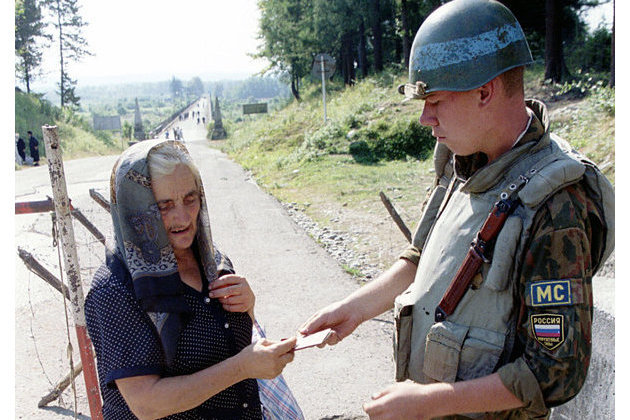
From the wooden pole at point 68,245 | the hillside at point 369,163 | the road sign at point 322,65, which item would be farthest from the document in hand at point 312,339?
the road sign at point 322,65

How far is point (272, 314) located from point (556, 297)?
4320 millimetres

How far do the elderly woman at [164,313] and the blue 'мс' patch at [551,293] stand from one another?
96 centimetres

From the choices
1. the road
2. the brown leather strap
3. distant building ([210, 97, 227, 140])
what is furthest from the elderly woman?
distant building ([210, 97, 227, 140])

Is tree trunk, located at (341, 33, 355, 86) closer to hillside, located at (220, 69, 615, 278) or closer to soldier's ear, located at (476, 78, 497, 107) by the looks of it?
hillside, located at (220, 69, 615, 278)

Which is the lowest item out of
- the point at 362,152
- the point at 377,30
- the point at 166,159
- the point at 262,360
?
the point at 262,360

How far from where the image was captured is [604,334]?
2.68m

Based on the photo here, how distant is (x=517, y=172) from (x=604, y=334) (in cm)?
154

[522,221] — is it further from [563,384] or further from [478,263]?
[563,384]

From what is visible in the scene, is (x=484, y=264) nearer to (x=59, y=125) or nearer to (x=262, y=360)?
(x=262, y=360)

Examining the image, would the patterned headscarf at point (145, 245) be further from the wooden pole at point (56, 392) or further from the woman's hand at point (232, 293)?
the wooden pole at point (56, 392)

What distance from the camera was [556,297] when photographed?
1448mm

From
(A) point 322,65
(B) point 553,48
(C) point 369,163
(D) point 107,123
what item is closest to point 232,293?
(C) point 369,163

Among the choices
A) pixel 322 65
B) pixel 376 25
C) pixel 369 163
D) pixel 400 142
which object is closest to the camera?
pixel 369 163

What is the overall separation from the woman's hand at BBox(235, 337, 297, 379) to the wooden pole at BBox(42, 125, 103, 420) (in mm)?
1249
